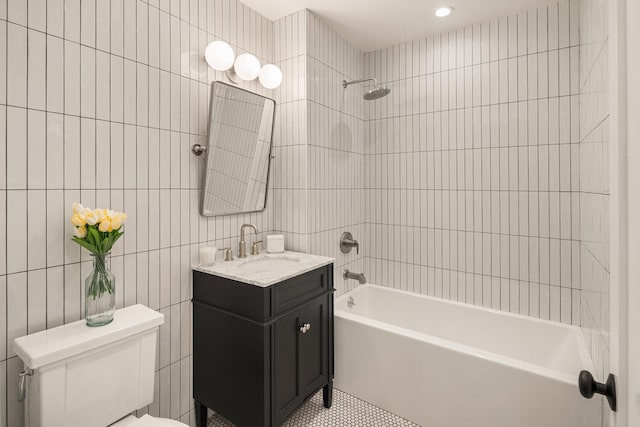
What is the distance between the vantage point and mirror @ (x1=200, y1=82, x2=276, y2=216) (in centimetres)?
186

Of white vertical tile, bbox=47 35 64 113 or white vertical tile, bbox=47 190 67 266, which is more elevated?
white vertical tile, bbox=47 35 64 113

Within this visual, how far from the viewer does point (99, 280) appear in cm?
132

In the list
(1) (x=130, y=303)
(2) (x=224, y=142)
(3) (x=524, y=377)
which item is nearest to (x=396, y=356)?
(3) (x=524, y=377)

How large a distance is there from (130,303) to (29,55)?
1084mm

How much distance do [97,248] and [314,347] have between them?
1228 mm

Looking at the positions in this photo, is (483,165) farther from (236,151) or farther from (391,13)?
(236,151)

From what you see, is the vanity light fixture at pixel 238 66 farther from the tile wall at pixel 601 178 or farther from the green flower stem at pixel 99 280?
the tile wall at pixel 601 178

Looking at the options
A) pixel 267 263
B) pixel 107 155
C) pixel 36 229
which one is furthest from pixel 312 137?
pixel 36 229

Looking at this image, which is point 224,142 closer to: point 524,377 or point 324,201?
point 324,201

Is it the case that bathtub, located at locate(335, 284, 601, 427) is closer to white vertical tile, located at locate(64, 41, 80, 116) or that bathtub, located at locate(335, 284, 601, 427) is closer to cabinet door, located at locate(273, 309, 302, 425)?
cabinet door, located at locate(273, 309, 302, 425)

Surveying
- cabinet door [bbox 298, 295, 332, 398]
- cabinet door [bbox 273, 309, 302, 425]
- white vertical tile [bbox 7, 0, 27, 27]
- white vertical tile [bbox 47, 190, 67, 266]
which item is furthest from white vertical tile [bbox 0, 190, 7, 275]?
cabinet door [bbox 298, 295, 332, 398]

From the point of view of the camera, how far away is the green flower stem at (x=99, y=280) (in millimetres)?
1302

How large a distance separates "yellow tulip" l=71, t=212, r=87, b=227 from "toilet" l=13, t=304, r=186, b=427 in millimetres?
410

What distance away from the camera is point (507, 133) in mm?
2273
